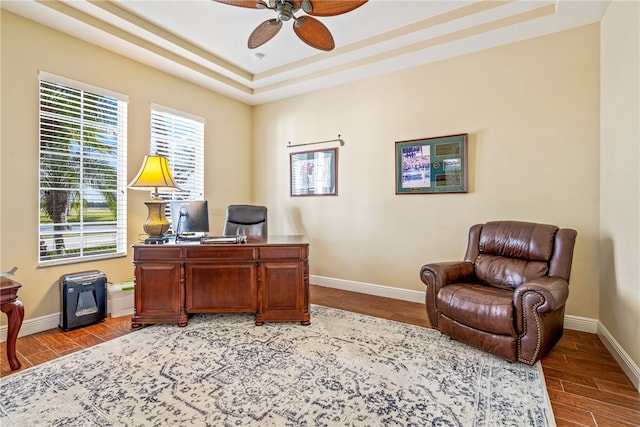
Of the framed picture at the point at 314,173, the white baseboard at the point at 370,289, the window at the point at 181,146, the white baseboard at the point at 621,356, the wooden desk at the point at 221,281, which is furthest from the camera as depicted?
the framed picture at the point at 314,173

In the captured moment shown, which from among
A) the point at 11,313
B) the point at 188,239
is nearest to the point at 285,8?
the point at 188,239

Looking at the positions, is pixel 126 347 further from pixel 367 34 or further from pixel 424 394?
pixel 367 34

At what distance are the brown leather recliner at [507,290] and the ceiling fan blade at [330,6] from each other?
6.78 feet

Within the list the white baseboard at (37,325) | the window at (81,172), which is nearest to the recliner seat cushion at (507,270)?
the window at (81,172)

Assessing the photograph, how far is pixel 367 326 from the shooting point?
290cm

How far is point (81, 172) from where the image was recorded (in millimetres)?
3084

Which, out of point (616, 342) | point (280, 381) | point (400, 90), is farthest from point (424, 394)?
point (400, 90)

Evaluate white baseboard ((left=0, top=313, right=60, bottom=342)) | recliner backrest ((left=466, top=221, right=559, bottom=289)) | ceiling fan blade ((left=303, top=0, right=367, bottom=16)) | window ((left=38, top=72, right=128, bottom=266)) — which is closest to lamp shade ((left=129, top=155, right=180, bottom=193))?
window ((left=38, top=72, right=128, bottom=266))

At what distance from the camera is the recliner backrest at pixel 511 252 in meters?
2.55

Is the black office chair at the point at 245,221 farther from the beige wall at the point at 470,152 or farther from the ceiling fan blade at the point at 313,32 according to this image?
the ceiling fan blade at the point at 313,32

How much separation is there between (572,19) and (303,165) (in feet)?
10.6

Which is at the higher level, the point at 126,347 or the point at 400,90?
the point at 400,90

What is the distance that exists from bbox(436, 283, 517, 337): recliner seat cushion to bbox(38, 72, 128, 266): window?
3.39 metres

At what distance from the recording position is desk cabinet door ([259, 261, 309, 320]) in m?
2.92
